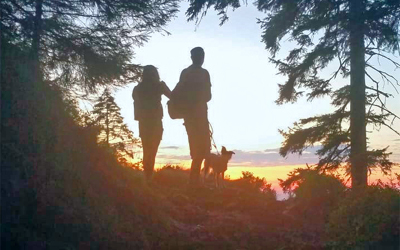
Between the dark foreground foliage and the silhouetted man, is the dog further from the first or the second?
the dark foreground foliage

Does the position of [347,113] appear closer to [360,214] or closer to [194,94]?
[194,94]

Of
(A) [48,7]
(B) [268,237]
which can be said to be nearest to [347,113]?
(B) [268,237]

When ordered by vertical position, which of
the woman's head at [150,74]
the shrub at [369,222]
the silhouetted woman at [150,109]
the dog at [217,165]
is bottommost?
the shrub at [369,222]

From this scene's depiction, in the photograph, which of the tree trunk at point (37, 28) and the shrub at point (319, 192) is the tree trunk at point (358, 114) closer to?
the shrub at point (319, 192)

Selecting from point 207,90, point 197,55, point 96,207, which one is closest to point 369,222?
point 96,207

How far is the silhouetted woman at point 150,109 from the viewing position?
11086 mm

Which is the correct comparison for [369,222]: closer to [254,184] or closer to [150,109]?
[150,109]

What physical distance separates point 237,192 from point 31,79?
584 cm

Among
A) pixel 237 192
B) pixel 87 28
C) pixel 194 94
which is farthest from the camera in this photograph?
pixel 87 28

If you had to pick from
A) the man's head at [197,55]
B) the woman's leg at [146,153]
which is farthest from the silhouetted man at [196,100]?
the woman's leg at [146,153]

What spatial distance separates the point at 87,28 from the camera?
1320cm

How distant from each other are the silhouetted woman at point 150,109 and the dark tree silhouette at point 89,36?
7.75ft

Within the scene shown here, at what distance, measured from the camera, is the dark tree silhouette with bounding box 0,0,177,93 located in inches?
487

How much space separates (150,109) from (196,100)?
3.00 ft
